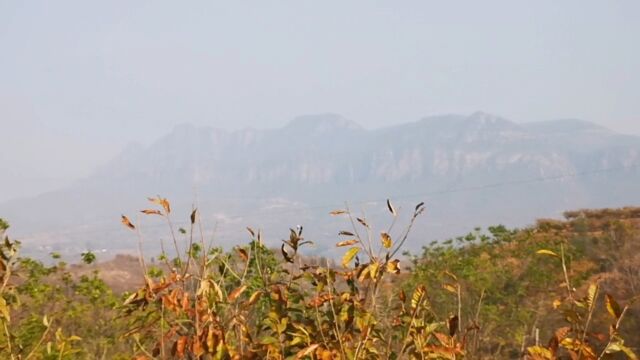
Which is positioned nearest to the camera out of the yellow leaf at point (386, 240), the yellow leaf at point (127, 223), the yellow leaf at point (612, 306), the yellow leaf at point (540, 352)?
the yellow leaf at point (612, 306)

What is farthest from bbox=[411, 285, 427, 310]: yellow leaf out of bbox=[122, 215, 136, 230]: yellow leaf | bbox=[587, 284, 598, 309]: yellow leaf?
bbox=[122, 215, 136, 230]: yellow leaf

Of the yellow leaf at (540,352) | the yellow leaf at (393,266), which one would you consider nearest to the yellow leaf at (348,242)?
the yellow leaf at (393,266)

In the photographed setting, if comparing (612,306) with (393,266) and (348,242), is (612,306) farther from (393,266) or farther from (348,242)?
(348,242)

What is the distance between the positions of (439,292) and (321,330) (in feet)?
63.0

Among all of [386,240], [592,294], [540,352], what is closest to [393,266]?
[386,240]

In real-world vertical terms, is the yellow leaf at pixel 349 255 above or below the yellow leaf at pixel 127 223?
below

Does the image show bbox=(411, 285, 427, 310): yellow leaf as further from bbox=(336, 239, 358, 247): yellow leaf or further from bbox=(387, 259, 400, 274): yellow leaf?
bbox=(336, 239, 358, 247): yellow leaf

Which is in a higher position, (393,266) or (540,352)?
(393,266)

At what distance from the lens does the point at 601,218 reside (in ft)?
161

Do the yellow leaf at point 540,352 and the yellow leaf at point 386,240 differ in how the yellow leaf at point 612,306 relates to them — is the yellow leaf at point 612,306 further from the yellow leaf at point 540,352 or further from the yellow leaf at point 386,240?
the yellow leaf at point 386,240

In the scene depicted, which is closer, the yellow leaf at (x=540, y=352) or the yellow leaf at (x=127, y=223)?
the yellow leaf at (x=540, y=352)

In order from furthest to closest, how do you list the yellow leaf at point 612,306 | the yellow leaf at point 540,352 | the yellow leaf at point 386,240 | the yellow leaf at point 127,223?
1. the yellow leaf at point 127,223
2. the yellow leaf at point 386,240
3. the yellow leaf at point 540,352
4. the yellow leaf at point 612,306

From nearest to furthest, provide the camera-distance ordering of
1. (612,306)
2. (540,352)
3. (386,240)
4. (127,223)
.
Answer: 1. (612,306)
2. (540,352)
3. (386,240)
4. (127,223)

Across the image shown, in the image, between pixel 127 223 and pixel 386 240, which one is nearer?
pixel 386 240
